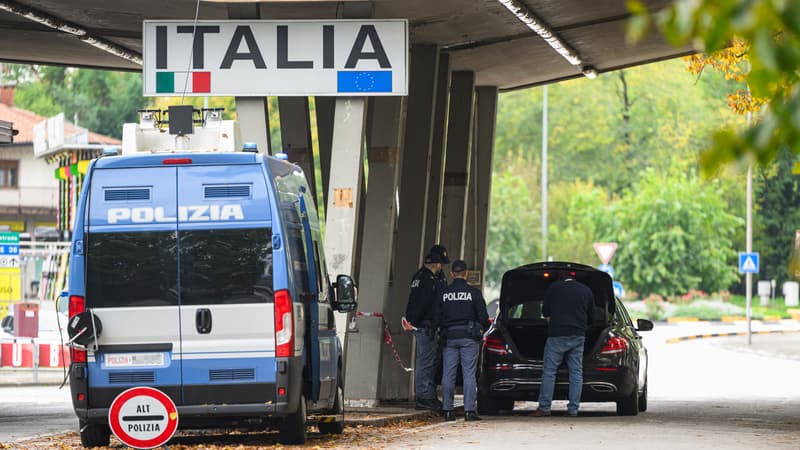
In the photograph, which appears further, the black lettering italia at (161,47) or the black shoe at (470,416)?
the black shoe at (470,416)

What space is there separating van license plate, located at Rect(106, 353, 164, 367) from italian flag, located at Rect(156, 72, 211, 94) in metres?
5.15

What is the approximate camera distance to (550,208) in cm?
8244

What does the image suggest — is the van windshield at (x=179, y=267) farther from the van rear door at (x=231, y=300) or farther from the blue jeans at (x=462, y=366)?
the blue jeans at (x=462, y=366)

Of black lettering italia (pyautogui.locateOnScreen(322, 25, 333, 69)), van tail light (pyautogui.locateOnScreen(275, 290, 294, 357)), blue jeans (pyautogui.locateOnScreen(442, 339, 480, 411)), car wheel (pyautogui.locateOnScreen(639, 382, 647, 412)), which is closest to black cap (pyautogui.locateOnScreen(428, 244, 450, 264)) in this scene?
blue jeans (pyautogui.locateOnScreen(442, 339, 480, 411))

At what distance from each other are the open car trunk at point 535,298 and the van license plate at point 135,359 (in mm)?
6948

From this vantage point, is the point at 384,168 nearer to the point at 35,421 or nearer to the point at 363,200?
the point at 363,200

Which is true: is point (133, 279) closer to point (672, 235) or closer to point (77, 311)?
point (77, 311)

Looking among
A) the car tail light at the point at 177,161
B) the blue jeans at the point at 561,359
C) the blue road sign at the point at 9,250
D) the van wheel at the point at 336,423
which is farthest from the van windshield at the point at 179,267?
the blue road sign at the point at 9,250

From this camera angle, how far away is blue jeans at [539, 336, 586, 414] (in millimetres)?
17688

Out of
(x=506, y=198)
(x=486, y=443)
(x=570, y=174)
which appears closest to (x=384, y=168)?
(x=486, y=443)

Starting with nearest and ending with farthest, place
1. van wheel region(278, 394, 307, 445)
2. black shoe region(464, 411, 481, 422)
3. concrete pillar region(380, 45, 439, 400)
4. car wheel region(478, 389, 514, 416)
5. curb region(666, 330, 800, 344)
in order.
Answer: van wheel region(278, 394, 307, 445) → black shoe region(464, 411, 481, 422) → car wheel region(478, 389, 514, 416) → concrete pillar region(380, 45, 439, 400) → curb region(666, 330, 800, 344)

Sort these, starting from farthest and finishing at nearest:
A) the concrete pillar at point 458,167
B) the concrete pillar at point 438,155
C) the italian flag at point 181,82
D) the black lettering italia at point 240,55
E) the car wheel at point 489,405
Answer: the concrete pillar at point 458,167 → the concrete pillar at point 438,155 → the car wheel at point 489,405 → the black lettering italia at point 240,55 → the italian flag at point 181,82

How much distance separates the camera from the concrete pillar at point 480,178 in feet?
90.7

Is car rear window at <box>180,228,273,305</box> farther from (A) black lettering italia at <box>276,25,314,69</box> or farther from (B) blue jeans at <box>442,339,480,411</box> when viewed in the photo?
(B) blue jeans at <box>442,339,480,411</box>
